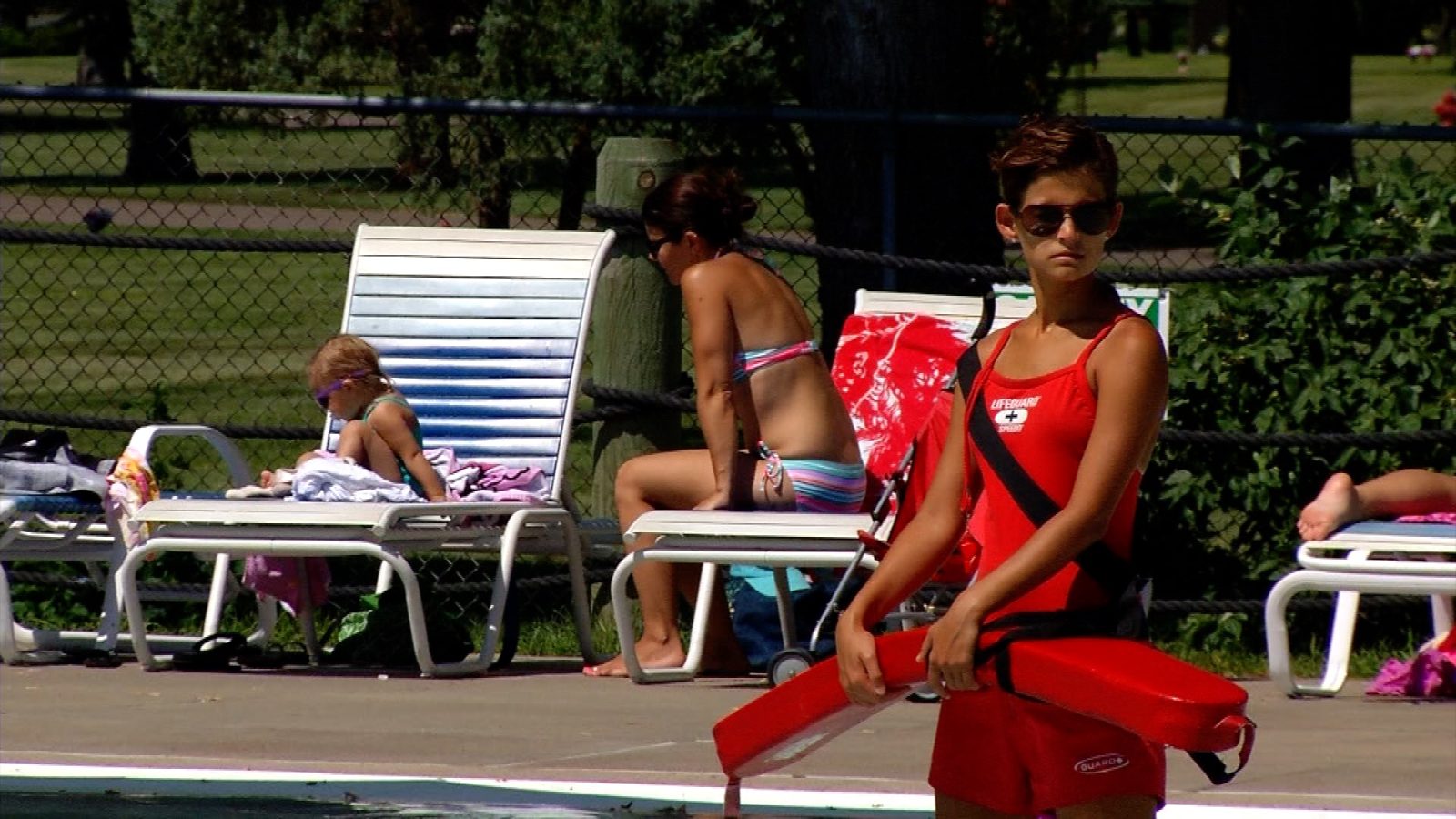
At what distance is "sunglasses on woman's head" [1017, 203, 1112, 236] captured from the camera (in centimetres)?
322

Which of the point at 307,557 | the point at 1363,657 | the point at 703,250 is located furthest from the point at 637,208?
the point at 1363,657

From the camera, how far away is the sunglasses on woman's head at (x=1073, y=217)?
10.6 feet

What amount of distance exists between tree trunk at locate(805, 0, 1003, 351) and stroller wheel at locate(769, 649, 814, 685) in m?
1.83

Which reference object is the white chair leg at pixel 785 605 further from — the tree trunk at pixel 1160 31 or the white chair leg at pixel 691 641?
the tree trunk at pixel 1160 31

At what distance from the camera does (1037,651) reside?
3.12 m

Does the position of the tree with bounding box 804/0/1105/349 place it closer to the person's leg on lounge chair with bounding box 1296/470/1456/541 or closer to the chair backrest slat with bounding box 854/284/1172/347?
the chair backrest slat with bounding box 854/284/1172/347

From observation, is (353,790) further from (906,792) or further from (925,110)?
(925,110)

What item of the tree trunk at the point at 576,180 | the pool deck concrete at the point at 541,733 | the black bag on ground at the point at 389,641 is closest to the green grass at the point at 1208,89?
the tree trunk at the point at 576,180

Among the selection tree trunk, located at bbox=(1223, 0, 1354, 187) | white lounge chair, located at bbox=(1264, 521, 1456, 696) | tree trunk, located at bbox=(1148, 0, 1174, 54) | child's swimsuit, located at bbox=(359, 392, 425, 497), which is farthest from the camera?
tree trunk, located at bbox=(1148, 0, 1174, 54)

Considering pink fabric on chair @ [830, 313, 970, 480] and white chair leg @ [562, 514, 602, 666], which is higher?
pink fabric on chair @ [830, 313, 970, 480]

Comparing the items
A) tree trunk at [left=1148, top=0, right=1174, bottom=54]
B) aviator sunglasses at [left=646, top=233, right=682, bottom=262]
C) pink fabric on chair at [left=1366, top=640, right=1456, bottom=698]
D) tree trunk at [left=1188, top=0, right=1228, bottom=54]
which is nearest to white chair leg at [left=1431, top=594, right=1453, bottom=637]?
pink fabric on chair at [left=1366, top=640, right=1456, bottom=698]

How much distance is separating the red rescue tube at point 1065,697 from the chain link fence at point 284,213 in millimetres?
3775

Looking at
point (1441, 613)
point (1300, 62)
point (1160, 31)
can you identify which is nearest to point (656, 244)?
point (1441, 613)

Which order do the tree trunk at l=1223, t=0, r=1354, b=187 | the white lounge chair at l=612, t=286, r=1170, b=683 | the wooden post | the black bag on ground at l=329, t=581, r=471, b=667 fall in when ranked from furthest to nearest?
the tree trunk at l=1223, t=0, r=1354, b=187, the wooden post, the black bag on ground at l=329, t=581, r=471, b=667, the white lounge chair at l=612, t=286, r=1170, b=683
